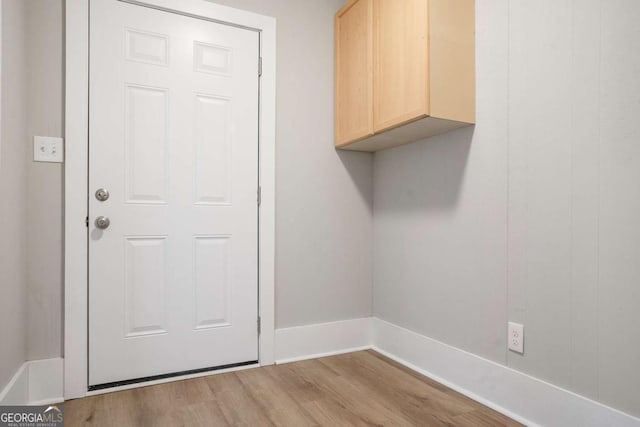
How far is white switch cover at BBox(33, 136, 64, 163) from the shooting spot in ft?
5.70

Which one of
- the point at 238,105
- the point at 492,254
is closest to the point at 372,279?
the point at 492,254

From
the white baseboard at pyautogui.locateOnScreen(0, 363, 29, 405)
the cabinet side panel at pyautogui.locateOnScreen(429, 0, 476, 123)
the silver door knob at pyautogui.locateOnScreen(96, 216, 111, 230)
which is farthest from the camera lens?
the silver door knob at pyautogui.locateOnScreen(96, 216, 111, 230)

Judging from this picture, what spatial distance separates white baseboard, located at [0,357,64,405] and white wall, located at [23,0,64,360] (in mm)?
35

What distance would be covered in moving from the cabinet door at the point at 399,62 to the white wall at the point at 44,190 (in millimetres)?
1564

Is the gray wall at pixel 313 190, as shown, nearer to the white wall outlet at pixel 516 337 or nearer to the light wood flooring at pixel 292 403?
the light wood flooring at pixel 292 403

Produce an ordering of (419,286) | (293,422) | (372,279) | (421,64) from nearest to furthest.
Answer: (293,422), (421,64), (419,286), (372,279)

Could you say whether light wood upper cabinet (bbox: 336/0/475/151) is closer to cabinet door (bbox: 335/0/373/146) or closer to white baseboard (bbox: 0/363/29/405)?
cabinet door (bbox: 335/0/373/146)

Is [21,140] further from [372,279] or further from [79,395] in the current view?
[372,279]

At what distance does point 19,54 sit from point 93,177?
59 cm

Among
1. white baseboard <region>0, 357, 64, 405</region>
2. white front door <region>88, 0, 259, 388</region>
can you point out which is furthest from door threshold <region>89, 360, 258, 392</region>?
white baseboard <region>0, 357, 64, 405</region>

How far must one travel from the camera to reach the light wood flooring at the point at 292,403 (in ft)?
5.16

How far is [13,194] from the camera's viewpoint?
157 centimetres

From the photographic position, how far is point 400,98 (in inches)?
72.5

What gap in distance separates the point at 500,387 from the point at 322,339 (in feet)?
3.47
